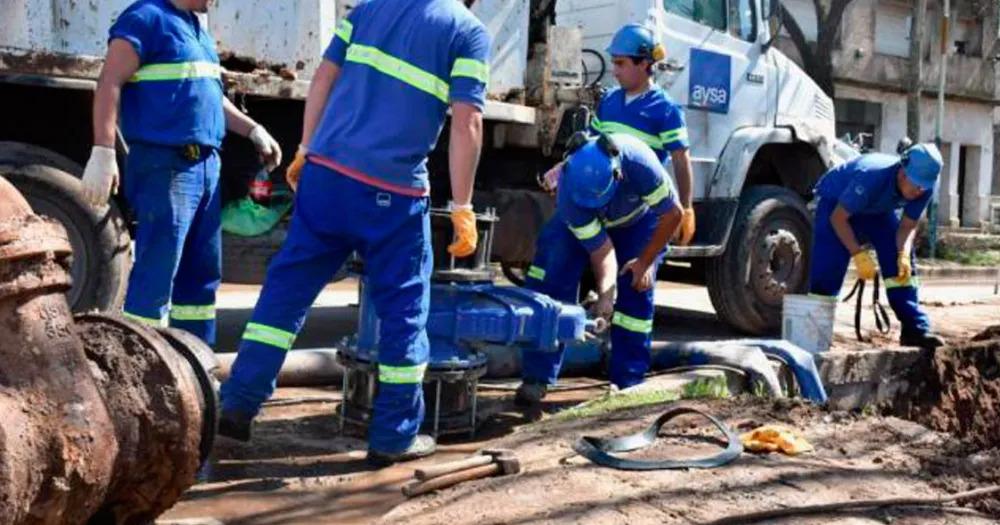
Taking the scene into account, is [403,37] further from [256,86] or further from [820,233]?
[820,233]

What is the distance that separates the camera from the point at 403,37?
3.98m

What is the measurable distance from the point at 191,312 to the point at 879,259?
15.4 ft

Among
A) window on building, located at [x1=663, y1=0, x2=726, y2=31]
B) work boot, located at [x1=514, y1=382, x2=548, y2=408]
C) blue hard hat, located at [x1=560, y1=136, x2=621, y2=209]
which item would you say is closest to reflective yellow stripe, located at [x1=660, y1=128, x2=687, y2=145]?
blue hard hat, located at [x1=560, y1=136, x2=621, y2=209]

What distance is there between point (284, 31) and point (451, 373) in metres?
2.68

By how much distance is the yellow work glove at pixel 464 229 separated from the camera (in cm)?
416

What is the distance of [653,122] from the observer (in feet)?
19.7

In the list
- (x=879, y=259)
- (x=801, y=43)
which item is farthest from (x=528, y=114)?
(x=801, y=43)

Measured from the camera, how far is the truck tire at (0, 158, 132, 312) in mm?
5305

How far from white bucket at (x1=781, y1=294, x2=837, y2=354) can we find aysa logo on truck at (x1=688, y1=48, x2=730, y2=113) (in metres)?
1.88

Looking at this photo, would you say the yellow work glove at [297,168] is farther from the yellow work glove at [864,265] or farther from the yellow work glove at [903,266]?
the yellow work glove at [903,266]

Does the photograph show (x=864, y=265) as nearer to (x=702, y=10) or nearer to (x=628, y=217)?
(x=628, y=217)

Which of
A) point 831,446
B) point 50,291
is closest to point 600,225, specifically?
point 831,446

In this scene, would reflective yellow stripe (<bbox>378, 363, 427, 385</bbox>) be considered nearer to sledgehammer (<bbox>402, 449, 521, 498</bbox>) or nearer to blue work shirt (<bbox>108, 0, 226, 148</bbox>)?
sledgehammer (<bbox>402, 449, 521, 498</bbox>)

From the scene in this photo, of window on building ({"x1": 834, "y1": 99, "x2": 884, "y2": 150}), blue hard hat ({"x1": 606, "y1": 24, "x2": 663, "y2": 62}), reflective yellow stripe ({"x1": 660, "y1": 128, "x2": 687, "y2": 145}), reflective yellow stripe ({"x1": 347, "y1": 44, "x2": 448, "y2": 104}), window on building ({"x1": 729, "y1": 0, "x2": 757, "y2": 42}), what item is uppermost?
window on building ({"x1": 834, "y1": 99, "x2": 884, "y2": 150})
